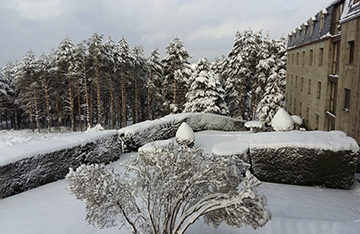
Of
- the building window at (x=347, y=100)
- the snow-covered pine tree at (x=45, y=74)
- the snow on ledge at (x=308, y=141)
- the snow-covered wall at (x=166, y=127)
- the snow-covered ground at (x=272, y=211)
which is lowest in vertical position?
the snow-covered ground at (x=272, y=211)

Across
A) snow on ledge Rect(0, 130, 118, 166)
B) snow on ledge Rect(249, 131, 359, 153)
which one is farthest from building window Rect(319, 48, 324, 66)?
snow on ledge Rect(0, 130, 118, 166)

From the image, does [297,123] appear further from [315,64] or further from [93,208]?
[93,208]

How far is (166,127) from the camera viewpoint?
55.2 ft

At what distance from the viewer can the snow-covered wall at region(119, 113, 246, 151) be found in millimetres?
14477

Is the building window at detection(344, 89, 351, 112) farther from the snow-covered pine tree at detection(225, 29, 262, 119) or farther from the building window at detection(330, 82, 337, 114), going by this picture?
the snow-covered pine tree at detection(225, 29, 262, 119)

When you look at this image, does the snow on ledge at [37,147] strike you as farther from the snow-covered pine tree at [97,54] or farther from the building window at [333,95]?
the snow-covered pine tree at [97,54]

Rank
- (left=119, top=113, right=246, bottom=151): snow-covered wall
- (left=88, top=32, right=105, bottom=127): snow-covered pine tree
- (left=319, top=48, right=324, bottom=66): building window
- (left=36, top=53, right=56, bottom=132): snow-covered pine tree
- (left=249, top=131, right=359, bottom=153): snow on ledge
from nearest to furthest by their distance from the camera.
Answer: (left=249, top=131, right=359, bottom=153): snow on ledge < (left=119, top=113, right=246, bottom=151): snow-covered wall < (left=319, top=48, right=324, bottom=66): building window < (left=88, top=32, right=105, bottom=127): snow-covered pine tree < (left=36, top=53, right=56, bottom=132): snow-covered pine tree

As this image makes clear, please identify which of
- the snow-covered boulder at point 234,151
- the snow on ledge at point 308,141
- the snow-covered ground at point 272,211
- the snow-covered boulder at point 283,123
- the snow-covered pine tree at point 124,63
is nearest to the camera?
the snow-covered ground at point 272,211

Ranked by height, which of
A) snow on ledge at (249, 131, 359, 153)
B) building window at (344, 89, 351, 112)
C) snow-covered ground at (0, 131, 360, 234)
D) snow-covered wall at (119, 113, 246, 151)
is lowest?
snow-covered ground at (0, 131, 360, 234)

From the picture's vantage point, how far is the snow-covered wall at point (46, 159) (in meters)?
8.45

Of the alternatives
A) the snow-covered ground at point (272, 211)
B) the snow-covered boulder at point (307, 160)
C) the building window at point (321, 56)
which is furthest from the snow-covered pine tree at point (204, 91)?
the snow-covered ground at point (272, 211)

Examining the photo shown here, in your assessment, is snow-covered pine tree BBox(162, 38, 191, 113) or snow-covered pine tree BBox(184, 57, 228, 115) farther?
snow-covered pine tree BBox(162, 38, 191, 113)

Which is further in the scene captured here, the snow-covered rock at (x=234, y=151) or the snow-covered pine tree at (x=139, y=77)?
the snow-covered pine tree at (x=139, y=77)

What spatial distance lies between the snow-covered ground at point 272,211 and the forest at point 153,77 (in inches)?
773
